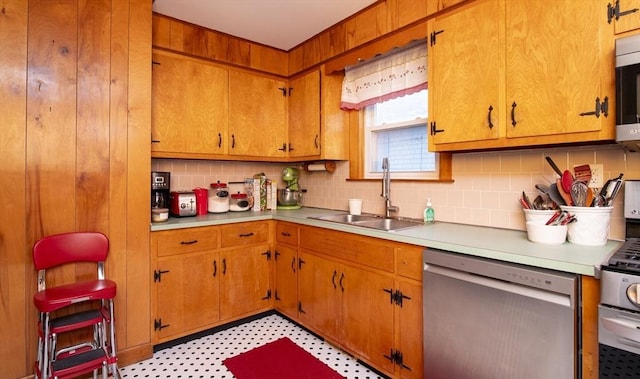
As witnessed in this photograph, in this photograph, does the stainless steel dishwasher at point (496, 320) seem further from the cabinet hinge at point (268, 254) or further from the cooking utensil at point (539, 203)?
the cabinet hinge at point (268, 254)

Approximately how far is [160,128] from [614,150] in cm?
288

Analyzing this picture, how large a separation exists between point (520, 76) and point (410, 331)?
56.7 inches

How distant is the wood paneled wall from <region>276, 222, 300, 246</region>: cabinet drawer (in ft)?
3.38

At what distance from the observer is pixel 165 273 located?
2330mm

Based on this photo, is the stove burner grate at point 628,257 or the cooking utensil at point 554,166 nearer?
the stove burner grate at point 628,257

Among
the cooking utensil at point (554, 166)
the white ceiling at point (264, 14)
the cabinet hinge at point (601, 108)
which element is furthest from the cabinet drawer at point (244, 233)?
the cabinet hinge at point (601, 108)

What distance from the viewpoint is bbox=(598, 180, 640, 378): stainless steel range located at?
41.3 inches

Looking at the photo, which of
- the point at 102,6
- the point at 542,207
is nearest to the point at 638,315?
the point at 542,207

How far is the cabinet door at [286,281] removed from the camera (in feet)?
8.75

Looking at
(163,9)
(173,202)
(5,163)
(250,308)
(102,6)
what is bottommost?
(250,308)

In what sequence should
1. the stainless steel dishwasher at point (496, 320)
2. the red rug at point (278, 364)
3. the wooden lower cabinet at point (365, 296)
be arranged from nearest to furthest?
the stainless steel dishwasher at point (496, 320), the wooden lower cabinet at point (365, 296), the red rug at point (278, 364)

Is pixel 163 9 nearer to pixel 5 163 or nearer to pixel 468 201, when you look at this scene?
pixel 5 163

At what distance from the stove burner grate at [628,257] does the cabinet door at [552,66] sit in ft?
1.69

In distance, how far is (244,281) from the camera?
2.74 m
